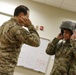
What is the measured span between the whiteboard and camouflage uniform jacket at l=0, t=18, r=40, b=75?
282 cm

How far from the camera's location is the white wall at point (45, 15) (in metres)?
5.21

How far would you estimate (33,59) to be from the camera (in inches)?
197

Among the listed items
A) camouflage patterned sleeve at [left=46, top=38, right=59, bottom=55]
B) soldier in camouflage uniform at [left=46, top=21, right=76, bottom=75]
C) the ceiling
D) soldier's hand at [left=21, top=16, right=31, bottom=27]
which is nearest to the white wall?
the ceiling

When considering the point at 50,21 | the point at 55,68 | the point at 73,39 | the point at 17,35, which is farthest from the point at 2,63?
the point at 50,21

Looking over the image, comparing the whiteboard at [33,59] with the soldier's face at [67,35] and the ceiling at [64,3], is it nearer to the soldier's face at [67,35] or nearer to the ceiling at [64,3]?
the ceiling at [64,3]

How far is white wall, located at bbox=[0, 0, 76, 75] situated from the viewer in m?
5.21

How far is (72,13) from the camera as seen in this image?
529 centimetres

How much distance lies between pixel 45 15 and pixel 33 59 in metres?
1.31

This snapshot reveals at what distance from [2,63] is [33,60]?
9.50 ft

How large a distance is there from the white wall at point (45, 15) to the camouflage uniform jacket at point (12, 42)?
3.01 metres

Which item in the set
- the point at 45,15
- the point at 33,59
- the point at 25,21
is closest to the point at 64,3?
the point at 45,15

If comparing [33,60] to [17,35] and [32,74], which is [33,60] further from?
[17,35]

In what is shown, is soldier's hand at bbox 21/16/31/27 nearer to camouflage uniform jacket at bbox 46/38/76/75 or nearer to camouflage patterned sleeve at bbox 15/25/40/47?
camouflage patterned sleeve at bbox 15/25/40/47

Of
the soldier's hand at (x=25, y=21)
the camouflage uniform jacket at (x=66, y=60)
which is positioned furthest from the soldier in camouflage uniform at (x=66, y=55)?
the soldier's hand at (x=25, y=21)
